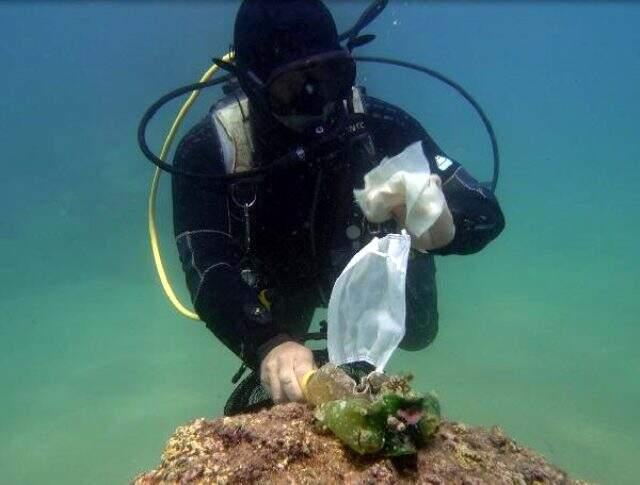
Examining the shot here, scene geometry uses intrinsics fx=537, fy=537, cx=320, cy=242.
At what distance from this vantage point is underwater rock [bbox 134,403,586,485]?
1606 millimetres

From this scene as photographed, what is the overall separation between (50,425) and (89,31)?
61.1 meters

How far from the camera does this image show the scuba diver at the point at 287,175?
3049 millimetres

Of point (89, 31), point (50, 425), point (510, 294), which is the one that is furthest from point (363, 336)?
point (89, 31)

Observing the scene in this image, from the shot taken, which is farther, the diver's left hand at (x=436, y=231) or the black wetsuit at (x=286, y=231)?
the black wetsuit at (x=286, y=231)

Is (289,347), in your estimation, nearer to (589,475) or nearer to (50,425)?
(589,475)

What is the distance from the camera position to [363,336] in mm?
2244

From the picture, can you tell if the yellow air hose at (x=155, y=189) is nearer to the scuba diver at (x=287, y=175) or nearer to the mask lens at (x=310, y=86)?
the scuba diver at (x=287, y=175)

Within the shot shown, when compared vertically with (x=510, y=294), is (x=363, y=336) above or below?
below

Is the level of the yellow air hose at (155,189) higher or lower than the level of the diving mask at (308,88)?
higher

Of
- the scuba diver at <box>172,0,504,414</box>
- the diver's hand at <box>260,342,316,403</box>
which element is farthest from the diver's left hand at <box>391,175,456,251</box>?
the diver's hand at <box>260,342,316,403</box>

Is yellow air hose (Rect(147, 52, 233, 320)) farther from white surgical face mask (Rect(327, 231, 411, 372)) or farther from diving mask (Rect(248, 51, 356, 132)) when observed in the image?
white surgical face mask (Rect(327, 231, 411, 372))

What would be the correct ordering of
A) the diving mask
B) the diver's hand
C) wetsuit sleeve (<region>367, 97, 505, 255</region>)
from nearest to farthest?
1. the diver's hand
2. wetsuit sleeve (<region>367, 97, 505, 255</region>)
3. the diving mask

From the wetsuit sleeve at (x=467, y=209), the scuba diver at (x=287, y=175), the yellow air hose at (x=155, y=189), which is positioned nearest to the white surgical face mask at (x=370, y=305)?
the scuba diver at (x=287, y=175)

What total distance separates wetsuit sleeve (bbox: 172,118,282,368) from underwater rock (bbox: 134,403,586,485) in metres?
0.74
